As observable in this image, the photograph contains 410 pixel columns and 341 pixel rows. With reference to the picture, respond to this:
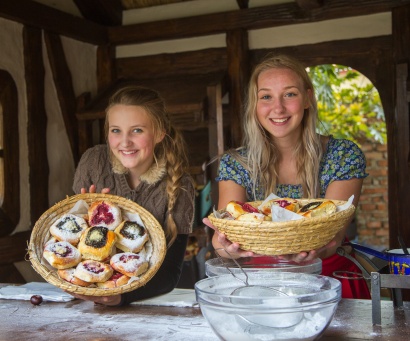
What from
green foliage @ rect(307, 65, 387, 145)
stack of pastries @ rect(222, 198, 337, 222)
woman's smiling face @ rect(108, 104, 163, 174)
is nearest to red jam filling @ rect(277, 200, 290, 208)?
stack of pastries @ rect(222, 198, 337, 222)

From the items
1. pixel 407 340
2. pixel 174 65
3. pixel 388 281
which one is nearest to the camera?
pixel 407 340

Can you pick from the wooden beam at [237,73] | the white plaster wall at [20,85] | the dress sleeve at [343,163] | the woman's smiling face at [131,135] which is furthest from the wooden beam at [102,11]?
the dress sleeve at [343,163]

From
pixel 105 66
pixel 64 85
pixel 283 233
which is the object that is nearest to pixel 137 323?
pixel 283 233

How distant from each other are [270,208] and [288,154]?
0.65m

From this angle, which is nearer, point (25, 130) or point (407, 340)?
point (407, 340)

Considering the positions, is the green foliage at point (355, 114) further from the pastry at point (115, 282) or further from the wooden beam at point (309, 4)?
the pastry at point (115, 282)

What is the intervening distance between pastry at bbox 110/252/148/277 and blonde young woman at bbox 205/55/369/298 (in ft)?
2.26

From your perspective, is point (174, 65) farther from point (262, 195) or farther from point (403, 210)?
point (262, 195)

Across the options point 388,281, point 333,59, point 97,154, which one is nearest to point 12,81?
point 97,154

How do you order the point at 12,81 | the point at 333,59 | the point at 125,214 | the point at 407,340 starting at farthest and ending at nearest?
the point at 333,59
the point at 12,81
the point at 125,214
the point at 407,340

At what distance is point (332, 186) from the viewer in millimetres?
2619

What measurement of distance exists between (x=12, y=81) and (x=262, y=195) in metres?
2.30

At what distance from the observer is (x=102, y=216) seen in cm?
Result: 216

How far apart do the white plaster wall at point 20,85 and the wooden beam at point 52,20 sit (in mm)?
98
